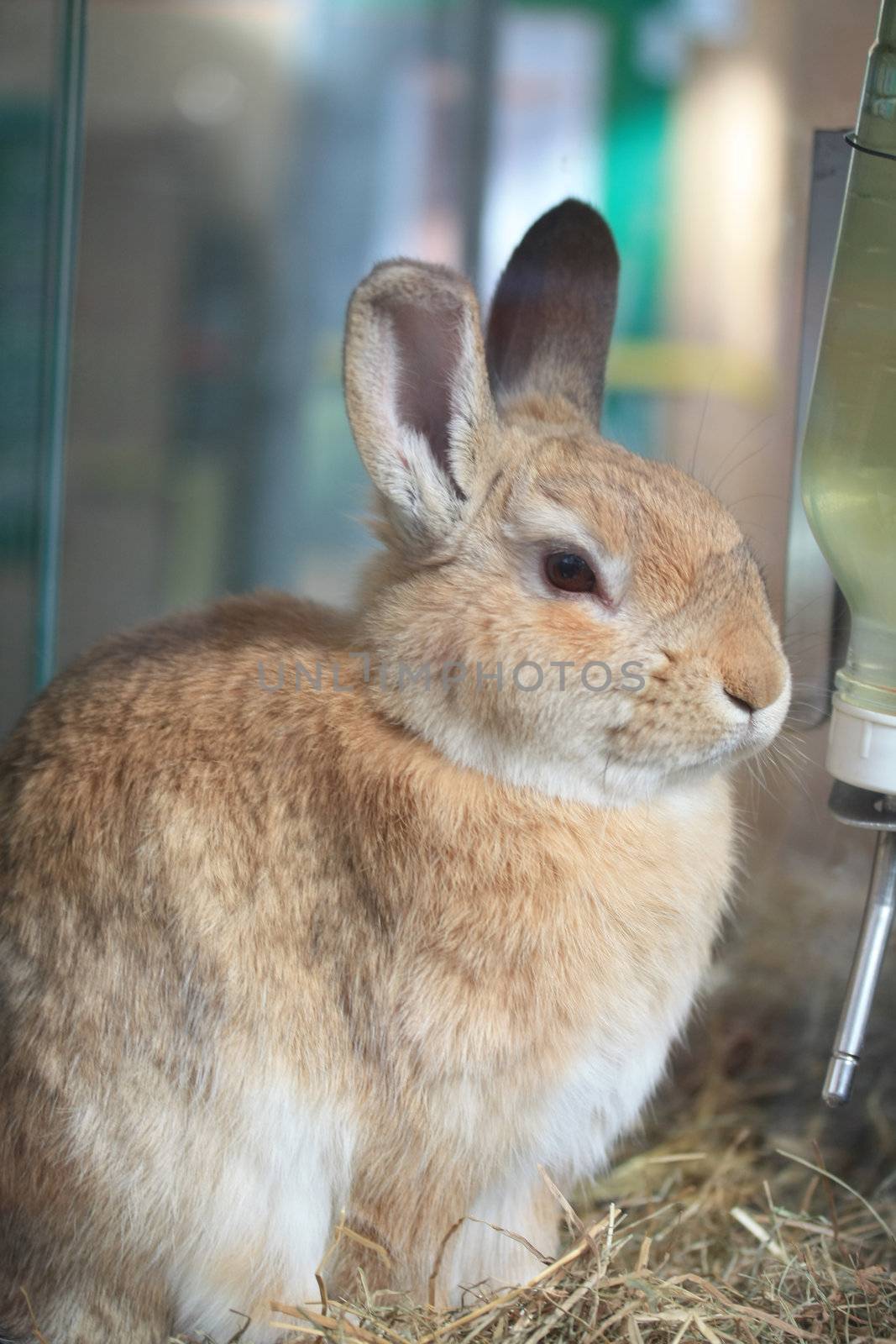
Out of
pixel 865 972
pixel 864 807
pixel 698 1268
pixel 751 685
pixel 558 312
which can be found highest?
pixel 558 312

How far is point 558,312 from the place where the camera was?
165 cm

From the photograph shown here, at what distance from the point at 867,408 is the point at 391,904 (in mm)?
727

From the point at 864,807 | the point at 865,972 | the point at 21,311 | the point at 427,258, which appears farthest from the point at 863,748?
the point at 21,311

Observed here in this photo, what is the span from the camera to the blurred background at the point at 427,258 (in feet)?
5.75

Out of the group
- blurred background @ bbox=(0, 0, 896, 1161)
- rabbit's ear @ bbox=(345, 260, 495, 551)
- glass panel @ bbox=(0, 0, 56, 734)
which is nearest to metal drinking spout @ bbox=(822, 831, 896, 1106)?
blurred background @ bbox=(0, 0, 896, 1161)

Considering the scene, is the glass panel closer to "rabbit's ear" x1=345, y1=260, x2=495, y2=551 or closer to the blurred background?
the blurred background

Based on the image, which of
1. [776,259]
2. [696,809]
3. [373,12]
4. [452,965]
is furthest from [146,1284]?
[373,12]

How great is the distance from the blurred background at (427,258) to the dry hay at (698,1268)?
15 centimetres

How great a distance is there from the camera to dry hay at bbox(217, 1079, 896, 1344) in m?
1.35

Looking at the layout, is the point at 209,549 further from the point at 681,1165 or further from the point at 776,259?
the point at 681,1165

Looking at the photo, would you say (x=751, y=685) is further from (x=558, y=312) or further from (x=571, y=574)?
(x=558, y=312)

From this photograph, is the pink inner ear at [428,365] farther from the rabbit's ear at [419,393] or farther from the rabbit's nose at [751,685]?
the rabbit's nose at [751,685]

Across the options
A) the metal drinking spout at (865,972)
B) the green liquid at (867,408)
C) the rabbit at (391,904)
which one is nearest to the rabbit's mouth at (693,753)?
the rabbit at (391,904)

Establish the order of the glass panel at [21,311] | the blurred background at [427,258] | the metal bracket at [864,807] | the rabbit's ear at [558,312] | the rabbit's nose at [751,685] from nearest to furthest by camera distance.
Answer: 1. the rabbit's nose at [751,685]
2. the metal bracket at [864,807]
3. the rabbit's ear at [558,312]
4. the blurred background at [427,258]
5. the glass panel at [21,311]
